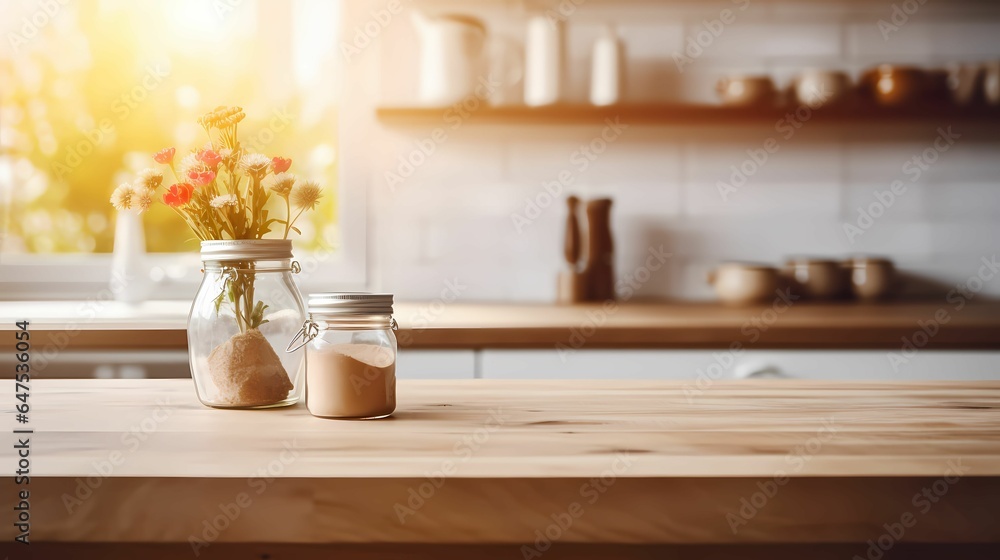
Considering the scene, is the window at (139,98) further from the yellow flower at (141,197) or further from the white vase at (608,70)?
the yellow flower at (141,197)

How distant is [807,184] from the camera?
245 centimetres

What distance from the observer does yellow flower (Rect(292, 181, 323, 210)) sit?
86 centimetres

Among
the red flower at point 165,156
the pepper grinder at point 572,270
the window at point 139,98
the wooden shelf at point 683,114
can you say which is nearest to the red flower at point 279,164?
the red flower at point 165,156

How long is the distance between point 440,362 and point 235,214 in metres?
0.92

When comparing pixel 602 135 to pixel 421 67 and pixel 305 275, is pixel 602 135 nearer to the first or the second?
pixel 421 67

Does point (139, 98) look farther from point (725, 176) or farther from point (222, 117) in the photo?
point (222, 117)

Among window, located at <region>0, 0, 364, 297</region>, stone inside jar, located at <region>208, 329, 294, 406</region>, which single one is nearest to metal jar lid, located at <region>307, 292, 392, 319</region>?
stone inside jar, located at <region>208, 329, 294, 406</region>

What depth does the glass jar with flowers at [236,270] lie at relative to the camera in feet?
2.78

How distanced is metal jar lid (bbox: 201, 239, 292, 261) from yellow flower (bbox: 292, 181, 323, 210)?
0.15 feet

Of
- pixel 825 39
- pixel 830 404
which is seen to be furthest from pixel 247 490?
pixel 825 39

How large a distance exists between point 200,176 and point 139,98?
2032mm

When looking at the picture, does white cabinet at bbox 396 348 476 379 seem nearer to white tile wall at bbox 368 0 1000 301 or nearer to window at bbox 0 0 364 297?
white tile wall at bbox 368 0 1000 301

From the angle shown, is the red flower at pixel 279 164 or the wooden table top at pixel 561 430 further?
the red flower at pixel 279 164

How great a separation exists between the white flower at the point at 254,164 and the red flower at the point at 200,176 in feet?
0.11
